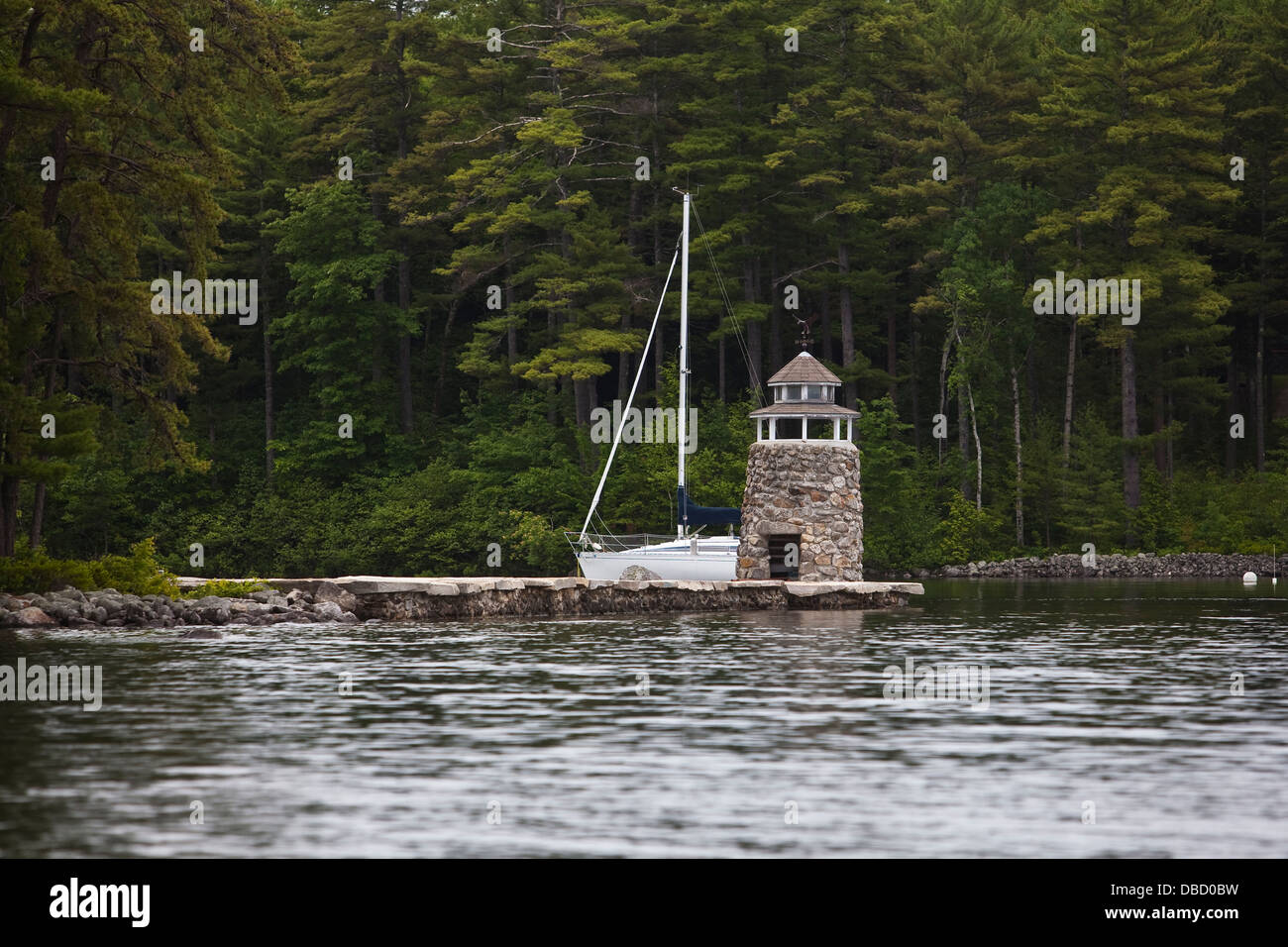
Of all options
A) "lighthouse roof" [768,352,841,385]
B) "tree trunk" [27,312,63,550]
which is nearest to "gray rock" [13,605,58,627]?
"tree trunk" [27,312,63,550]

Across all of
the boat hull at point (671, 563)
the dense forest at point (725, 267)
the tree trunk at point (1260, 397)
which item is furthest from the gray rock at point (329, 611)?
the tree trunk at point (1260, 397)

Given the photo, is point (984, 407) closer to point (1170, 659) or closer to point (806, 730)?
point (1170, 659)

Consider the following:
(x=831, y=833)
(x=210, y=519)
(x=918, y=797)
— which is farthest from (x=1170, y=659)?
(x=210, y=519)

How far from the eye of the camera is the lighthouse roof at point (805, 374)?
43625 mm

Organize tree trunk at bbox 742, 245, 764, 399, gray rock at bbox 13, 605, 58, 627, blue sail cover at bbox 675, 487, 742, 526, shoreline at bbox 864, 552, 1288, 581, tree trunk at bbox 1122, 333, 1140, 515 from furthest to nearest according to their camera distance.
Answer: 1. tree trunk at bbox 742, 245, 764, 399
2. tree trunk at bbox 1122, 333, 1140, 515
3. shoreline at bbox 864, 552, 1288, 581
4. blue sail cover at bbox 675, 487, 742, 526
5. gray rock at bbox 13, 605, 58, 627

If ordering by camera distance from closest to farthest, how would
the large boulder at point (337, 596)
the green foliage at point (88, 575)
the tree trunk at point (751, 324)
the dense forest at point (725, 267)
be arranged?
the green foliage at point (88, 575), the large boulder at point (337, 596), the dense forest at point (725, 267), the tree trunk at point (751, 324)

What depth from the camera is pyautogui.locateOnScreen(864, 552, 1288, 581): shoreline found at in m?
55.2

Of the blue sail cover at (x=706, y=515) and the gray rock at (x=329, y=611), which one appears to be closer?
the gray rock at (x=329, y=611)

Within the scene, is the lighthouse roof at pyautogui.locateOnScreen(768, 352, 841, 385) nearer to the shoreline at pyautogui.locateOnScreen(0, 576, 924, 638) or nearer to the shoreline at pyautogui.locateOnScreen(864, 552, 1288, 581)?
the shoreline at pyautogui.locateOnScreen(0, 576, 924, 638)

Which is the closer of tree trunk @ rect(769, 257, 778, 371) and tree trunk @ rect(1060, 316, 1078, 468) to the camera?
tree trunk @ rect(1060, 316, 1078, 468)

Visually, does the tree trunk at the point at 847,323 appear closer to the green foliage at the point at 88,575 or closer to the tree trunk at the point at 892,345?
the tree trunk at the point at 892,345

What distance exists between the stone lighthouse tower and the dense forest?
8.72 metres

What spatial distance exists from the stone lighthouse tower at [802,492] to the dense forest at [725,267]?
872 centimetres

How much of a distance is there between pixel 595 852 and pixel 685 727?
21.4 ft
